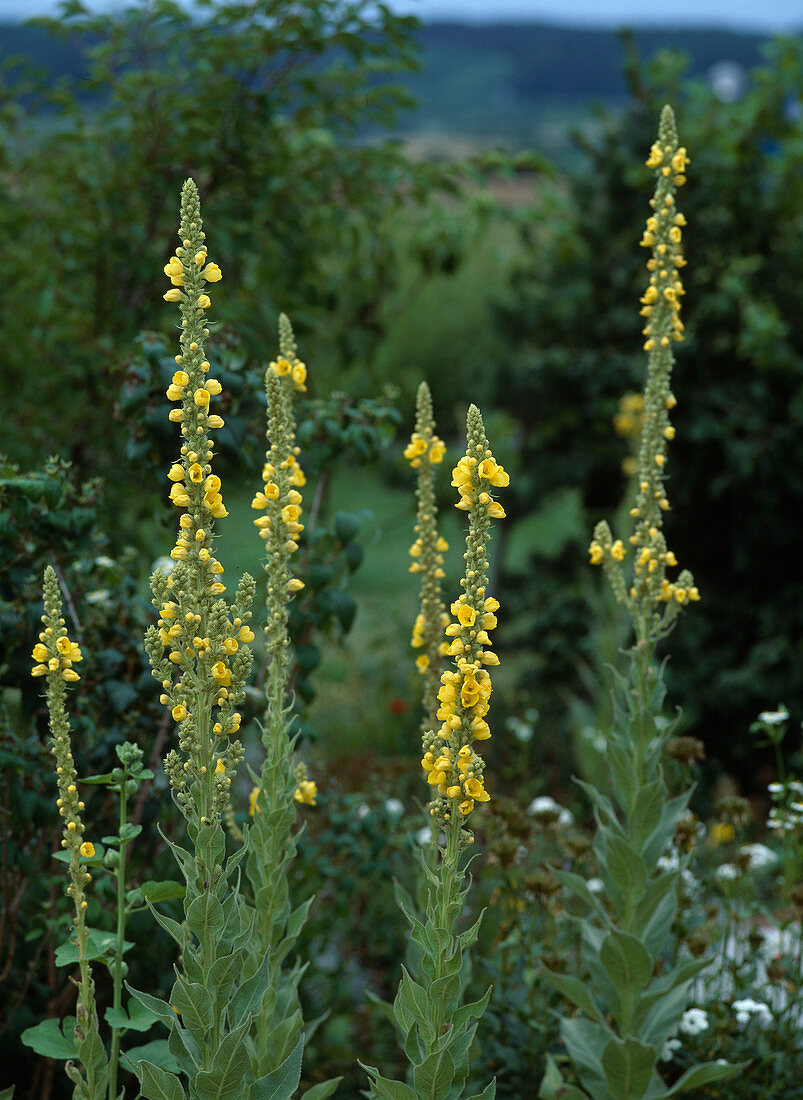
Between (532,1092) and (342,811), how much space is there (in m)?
1.20

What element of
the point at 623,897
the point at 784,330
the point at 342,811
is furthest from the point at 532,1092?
the point at 784,330

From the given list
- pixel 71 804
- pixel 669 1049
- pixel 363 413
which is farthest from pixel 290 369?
pixel 669 1049

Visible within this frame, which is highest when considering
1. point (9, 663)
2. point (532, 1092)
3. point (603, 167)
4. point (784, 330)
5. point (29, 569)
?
point (603, 167)

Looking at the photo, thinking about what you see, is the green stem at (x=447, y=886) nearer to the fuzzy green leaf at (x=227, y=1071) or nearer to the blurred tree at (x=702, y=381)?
the fuzzy green leaf at (x=227, y=1071)

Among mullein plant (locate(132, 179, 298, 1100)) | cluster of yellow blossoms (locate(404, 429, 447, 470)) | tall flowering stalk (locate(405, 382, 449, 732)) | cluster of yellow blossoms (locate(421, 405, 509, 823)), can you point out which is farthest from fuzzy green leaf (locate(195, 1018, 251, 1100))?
cluster of yellow blossoms (locate(404, 429, 447, 470))

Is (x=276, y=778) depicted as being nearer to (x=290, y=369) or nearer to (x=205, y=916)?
(x=205, y=916)

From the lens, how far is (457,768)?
6.82 ft

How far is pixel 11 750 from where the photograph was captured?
2.94 metres

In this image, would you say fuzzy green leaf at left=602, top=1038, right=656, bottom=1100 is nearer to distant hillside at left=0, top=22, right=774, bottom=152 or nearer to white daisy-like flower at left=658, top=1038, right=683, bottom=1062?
white daisy-like flower at left=658, top=1038, right=683, bottom=1062

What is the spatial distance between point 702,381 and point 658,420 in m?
3.48

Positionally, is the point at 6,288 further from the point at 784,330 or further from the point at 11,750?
the point at 784,330

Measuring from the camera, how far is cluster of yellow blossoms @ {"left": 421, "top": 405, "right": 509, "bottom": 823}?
6.65 feet

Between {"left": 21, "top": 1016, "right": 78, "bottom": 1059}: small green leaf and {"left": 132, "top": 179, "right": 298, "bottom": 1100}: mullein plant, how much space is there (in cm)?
29

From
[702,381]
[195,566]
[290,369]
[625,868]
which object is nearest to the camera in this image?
[195,566]
